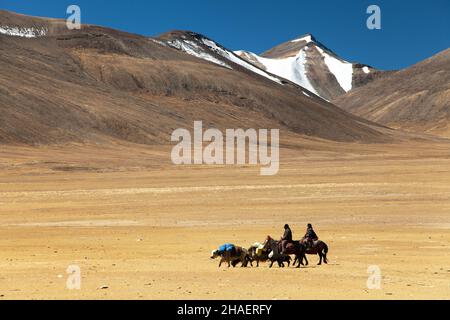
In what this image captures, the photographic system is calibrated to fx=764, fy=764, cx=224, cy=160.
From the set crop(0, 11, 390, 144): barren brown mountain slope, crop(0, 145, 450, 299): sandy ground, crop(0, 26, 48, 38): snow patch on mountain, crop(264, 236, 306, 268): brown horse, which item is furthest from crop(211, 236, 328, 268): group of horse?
crop(0, 26, 48, 38): snow patch on mountain

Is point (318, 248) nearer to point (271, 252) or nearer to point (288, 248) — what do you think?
point (288, 248)

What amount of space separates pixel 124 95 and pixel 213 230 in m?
101

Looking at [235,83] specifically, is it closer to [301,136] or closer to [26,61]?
[301,136]

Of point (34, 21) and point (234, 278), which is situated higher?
point (34, 21)

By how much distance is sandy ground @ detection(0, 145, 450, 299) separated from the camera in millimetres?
14414

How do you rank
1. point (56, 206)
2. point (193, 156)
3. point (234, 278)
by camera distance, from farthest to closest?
1. point (193, 156)
2. point (56, 206)
3. point (234, 278)

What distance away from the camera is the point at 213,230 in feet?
88.1

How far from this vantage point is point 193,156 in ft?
275

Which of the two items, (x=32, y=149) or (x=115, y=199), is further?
(x=32, y=149)

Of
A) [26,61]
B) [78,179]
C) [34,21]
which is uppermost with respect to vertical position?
[34,21]

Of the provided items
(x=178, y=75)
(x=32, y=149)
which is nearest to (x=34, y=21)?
(x=178, y=75)

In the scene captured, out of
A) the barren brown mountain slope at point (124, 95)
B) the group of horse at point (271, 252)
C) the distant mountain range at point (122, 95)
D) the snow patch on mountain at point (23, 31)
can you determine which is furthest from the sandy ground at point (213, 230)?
the snow patch on mountain at point (23, 31)

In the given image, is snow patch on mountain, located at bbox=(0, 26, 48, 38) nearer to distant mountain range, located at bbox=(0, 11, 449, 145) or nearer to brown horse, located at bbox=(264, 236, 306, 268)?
distant mountain range, located at bbox=(0, 11, 449, 145)
